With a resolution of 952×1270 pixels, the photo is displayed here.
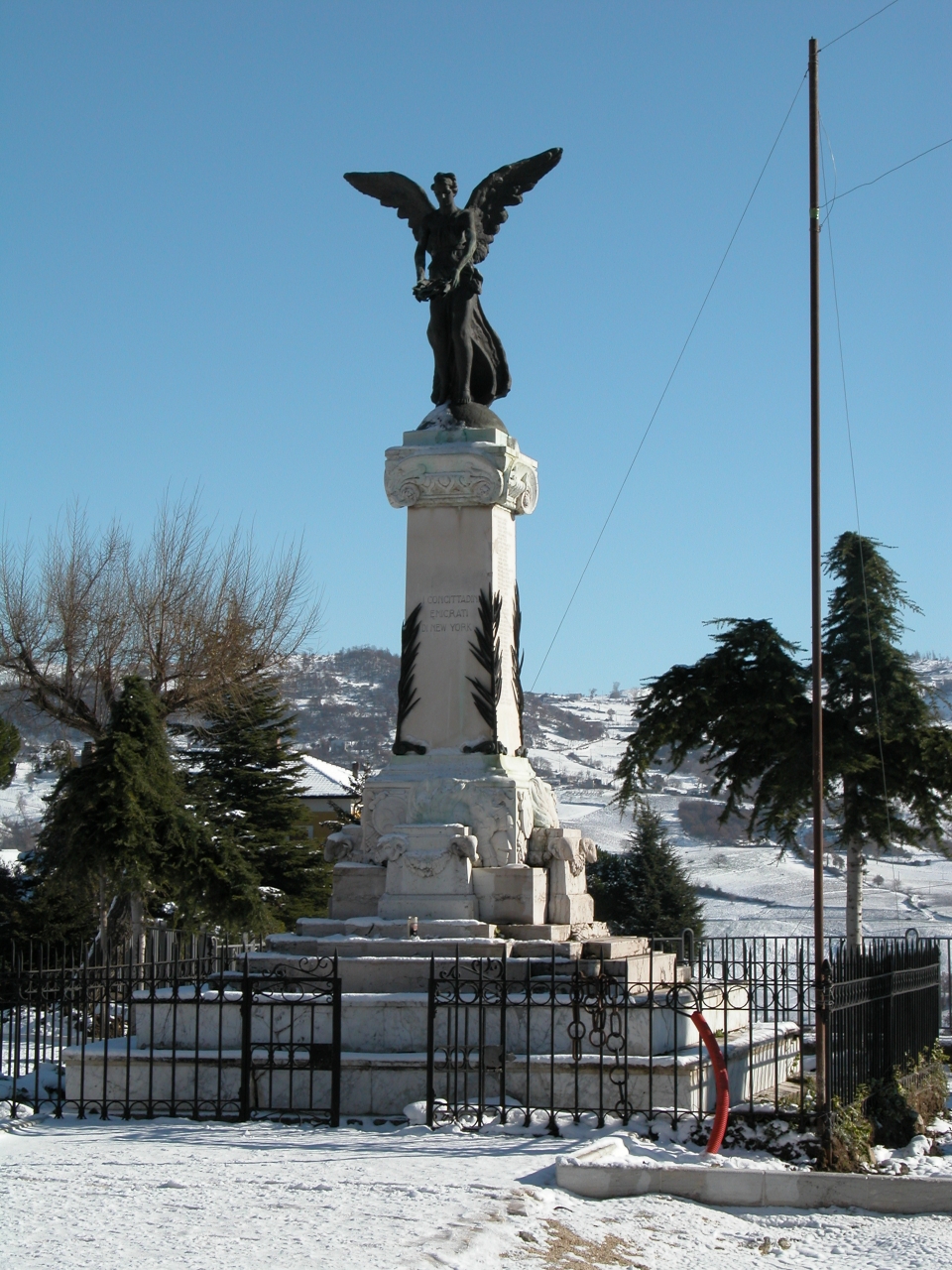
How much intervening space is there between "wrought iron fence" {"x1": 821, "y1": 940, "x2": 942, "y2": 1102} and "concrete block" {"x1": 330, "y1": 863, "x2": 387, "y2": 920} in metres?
4.12

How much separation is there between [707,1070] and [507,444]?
6378 mm

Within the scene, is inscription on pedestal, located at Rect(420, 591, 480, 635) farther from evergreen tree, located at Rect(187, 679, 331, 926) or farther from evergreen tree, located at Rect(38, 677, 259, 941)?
evergreen tree, located at Rect(187, 679, 331, 926)

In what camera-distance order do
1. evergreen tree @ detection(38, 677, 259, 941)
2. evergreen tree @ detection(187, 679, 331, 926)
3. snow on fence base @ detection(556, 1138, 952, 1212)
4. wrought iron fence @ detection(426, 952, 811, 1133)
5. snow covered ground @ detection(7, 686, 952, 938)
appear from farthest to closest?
snow covered ground @ detection(7, 686, 952, 938) → evergreen tree @ detection(187, 679, 331, 926) → evergreen tree @ detection(38, 677, 259, 941) → wrought iron fence @ detection(426, 952, 811, 1133) → snow on fence base @ detection(556, 1138, 952, 1212)

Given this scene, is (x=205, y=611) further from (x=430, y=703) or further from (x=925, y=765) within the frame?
(x=430, y=703)

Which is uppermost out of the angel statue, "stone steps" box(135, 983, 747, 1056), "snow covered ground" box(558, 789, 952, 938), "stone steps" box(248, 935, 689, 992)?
the angel statue

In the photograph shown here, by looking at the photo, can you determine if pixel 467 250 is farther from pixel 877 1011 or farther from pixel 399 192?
pixel 877 1011

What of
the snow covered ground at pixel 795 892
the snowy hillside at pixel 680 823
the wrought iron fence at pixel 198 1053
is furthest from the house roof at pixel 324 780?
the wrought iron fence at pixel 198 1053

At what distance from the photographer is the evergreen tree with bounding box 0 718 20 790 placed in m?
29.8

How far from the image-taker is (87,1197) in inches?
326

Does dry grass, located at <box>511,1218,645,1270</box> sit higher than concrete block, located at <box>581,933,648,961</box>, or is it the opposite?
concrete block, located at <box>581,933,648,961</box>

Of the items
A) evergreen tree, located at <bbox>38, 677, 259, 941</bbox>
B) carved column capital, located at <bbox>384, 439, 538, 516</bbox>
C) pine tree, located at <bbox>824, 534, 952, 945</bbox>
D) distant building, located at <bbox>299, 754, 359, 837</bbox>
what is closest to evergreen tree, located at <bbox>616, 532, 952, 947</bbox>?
pine tree, located at <bbox>824, 534, 952, 945</bbox>

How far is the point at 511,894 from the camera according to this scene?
13.5m

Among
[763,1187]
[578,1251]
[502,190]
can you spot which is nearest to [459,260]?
[502,190]

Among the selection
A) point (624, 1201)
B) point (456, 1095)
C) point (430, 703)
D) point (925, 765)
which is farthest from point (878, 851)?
point (624, 1201)
